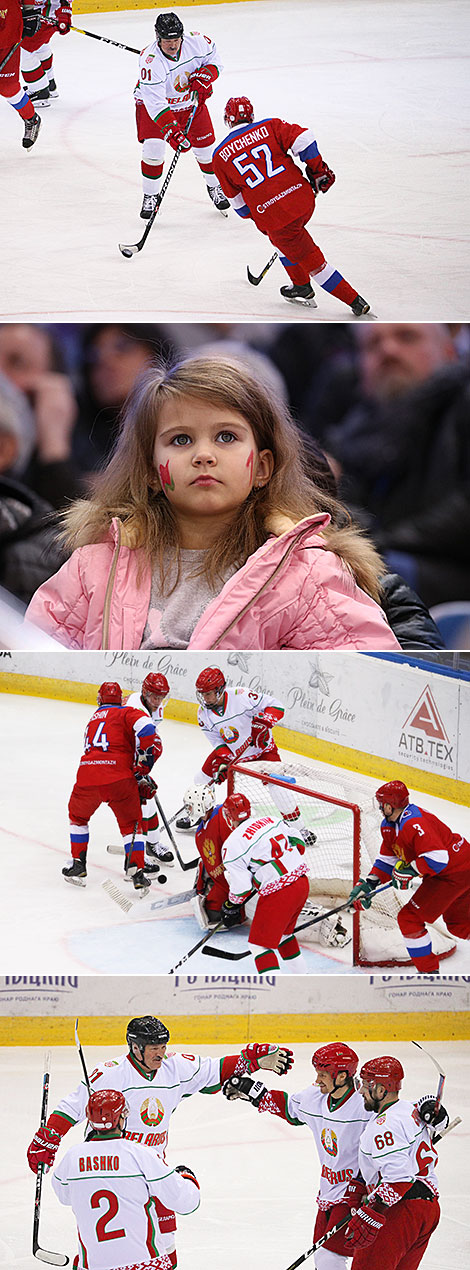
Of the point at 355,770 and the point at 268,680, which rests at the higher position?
the point at 268,680

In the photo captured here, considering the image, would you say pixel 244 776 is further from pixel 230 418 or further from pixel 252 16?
pixel 252 16

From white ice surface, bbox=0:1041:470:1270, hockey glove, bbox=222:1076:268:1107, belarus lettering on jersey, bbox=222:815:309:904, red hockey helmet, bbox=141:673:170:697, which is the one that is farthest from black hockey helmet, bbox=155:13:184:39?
white ice surface, bbox=0:1041:470:1270

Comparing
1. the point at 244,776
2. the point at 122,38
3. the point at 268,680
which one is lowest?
the point at 244,776

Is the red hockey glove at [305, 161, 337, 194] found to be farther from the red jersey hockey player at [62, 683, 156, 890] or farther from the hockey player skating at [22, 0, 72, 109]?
the red jersey hockey player at [62, 683, 156, 890]

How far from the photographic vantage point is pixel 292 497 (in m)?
3.18

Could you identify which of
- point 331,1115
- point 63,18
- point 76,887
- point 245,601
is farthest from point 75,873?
point 63,18

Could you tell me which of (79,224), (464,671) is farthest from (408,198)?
(464,671)

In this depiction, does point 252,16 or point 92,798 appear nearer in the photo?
point 252,16

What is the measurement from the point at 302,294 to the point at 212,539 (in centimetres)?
59

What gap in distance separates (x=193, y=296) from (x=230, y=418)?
11.6 inches

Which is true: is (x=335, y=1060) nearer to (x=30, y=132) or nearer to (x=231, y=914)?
(x=231, y=914)

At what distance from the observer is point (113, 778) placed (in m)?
3.97

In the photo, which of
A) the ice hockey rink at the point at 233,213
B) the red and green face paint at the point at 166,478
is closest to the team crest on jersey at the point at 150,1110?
the red and green face paint at the point at 166,478

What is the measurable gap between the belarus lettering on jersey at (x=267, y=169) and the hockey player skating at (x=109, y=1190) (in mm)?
1924
